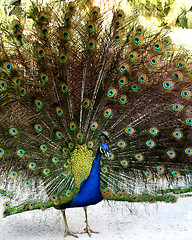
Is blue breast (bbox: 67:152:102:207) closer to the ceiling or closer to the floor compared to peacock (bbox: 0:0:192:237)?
closer to the floor

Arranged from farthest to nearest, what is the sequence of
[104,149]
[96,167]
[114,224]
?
[114,224] < [96,167] < [104,149]

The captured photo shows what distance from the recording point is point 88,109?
3.59 m

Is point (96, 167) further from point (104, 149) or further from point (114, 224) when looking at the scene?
point (114, 224)

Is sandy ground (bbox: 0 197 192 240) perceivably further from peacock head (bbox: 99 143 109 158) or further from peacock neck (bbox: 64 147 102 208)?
peacock head (bbox: 99 143 109 158)

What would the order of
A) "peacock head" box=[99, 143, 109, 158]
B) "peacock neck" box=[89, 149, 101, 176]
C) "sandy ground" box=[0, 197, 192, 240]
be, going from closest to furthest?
"peacock head" box=[99, 143, 109, 158] < "peacock neck" box=[89, 149, 101, 176] < "sandy ground" box=[0, 197, 192, 240]

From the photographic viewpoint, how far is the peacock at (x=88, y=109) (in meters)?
3.34

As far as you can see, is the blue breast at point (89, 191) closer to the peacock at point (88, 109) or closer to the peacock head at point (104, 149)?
the peacock at point (88, 109)

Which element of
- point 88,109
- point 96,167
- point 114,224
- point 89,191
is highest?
point 88,109

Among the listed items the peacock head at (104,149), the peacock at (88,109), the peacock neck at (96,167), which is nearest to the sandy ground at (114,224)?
the peacock at (88,109)

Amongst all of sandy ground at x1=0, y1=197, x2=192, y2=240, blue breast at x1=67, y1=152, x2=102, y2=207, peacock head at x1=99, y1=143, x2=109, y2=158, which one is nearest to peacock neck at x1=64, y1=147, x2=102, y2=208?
blue breast at x1=67, y1=152, x2=102, y2=207

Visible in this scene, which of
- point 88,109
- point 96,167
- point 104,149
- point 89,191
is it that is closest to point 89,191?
point 89,191

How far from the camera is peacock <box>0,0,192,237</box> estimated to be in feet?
11.0

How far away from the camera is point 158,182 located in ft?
12.3

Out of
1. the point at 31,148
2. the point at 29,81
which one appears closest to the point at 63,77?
the point at 29,81
